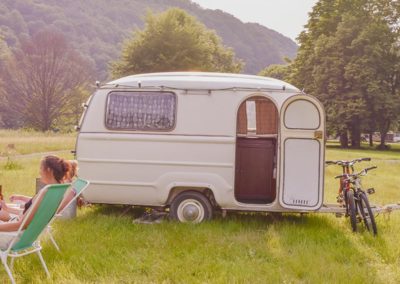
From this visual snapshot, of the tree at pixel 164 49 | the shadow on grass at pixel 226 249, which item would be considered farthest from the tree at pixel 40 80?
the shadow on grass at pixel 226 249

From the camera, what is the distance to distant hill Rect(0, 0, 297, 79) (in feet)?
320

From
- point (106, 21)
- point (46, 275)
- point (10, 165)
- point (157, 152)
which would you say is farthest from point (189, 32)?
point (106, 21)

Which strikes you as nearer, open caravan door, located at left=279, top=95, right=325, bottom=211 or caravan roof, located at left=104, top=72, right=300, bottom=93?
open caravan door, located at left=279, top=95, right=325, bottom=211

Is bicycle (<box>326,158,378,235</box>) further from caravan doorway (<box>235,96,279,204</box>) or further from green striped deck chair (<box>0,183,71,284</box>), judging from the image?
green striped deck chair (<box>0,183,71,284</box>)

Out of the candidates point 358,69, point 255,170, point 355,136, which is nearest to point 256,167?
point 255,170

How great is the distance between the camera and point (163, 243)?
641 centimetres

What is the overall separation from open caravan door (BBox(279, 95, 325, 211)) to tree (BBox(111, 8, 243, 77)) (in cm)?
2795

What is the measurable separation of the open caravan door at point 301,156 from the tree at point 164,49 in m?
27.9

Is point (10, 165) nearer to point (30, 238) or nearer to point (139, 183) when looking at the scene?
point (139, 183)

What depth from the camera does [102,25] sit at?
428ft

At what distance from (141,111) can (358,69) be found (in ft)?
106

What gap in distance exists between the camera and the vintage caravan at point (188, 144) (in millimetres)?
7352

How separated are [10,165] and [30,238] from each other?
1081cm

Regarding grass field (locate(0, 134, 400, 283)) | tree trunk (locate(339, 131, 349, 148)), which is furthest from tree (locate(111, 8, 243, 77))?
grass field (locate(0, 134, 400, 283))
